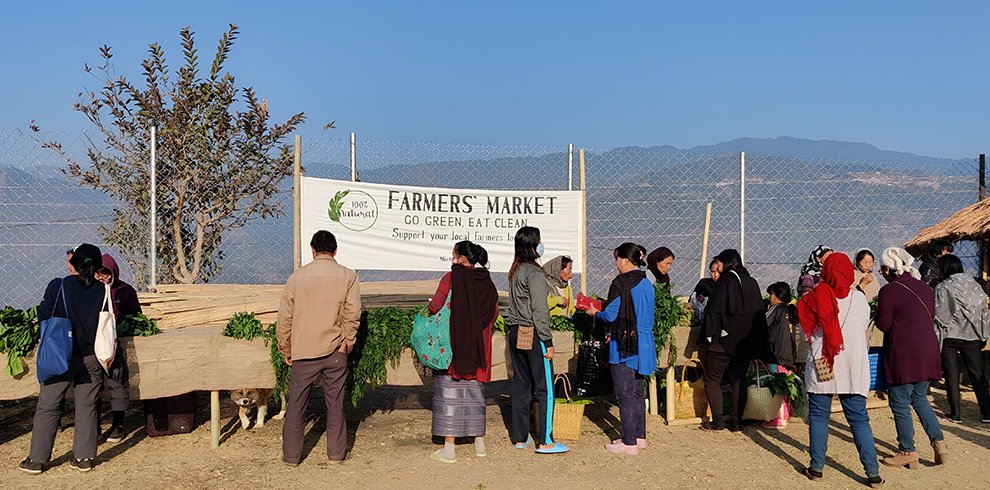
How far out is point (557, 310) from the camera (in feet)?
25.9

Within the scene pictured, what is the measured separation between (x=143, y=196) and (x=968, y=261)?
40.8 feet

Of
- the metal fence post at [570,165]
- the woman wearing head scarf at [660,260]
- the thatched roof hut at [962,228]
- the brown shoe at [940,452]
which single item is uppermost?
the metal fence post at [570,165]

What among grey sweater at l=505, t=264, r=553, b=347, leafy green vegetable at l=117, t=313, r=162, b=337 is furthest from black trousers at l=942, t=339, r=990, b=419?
leafy green vegetable at l=117, t=313, r=162, b=337

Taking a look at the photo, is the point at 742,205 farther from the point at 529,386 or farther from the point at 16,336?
the point at 16,336

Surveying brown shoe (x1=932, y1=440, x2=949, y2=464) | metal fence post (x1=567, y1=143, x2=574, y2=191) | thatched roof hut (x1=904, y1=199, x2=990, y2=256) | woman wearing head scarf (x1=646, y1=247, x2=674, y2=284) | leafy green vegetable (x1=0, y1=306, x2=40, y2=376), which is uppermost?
metal fence post (x1=567, y1=143, x2=574, y2=191)

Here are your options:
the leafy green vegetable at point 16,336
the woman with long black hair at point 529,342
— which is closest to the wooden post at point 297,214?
the leafy green vegetable at point 16,336

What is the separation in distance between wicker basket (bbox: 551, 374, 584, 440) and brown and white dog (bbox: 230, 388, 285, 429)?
2.49 meters

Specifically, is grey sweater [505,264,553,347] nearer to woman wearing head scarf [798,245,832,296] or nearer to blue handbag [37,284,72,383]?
woman wearing head scarf [798,245,832,296]

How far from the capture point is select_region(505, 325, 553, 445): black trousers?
700 centimetres

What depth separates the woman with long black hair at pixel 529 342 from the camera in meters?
6.89

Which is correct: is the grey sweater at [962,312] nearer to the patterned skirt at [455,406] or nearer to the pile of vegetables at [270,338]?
the patterned skirt at [455,406]

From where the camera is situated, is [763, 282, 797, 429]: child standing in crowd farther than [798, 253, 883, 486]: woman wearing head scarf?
Yes

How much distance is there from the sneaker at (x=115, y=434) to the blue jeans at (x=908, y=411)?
6415 millimetres

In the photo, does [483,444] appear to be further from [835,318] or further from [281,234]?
[281,234]
